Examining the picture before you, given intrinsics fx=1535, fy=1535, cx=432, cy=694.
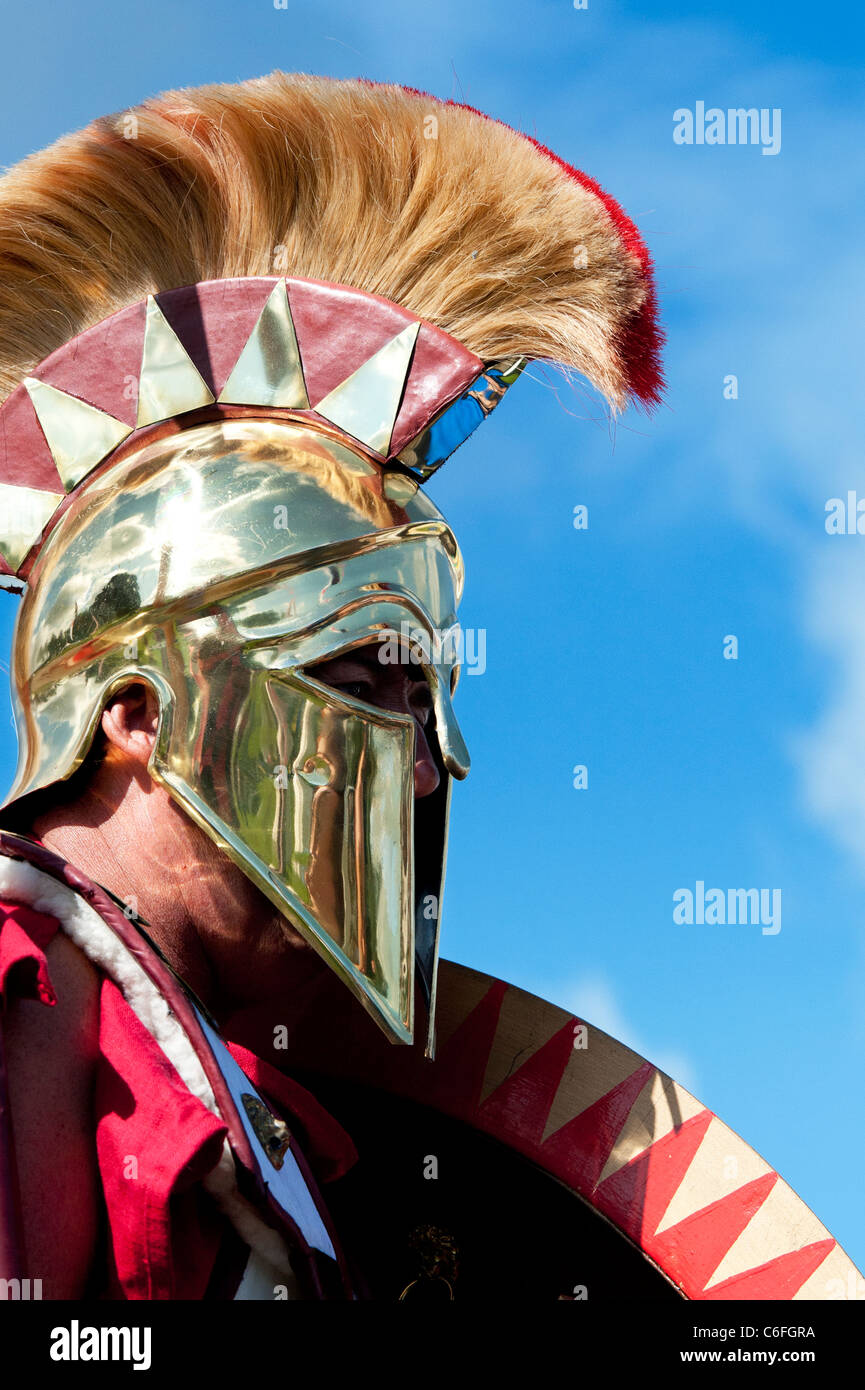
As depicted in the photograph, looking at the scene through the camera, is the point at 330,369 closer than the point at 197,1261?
No

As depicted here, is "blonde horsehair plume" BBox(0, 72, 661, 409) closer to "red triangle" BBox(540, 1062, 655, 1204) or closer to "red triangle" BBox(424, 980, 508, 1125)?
"red triangle" BBox(424, 980, 508, 1125)

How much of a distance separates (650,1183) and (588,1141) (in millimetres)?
183

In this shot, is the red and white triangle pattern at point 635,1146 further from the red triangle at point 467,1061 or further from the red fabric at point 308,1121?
the red fabric at point 308,1121

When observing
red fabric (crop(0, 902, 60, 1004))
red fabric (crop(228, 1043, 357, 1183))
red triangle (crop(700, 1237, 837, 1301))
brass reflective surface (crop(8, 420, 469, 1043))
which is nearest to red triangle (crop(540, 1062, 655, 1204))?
red triangle (crop(700, 1237, 837, 1301))

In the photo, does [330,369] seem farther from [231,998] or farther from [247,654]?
[231,998]

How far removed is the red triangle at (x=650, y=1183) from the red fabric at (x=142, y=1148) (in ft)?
4.51

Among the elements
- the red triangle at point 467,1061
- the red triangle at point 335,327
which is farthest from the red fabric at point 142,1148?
the red triangle at point 335,327

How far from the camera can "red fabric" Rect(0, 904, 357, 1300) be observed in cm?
244

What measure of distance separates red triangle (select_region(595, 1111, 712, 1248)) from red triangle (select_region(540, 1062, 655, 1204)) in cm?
5

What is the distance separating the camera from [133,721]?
3141 millimetres

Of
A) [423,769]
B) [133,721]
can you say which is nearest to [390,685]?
[423,769]

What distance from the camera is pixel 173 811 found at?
10.1ft
